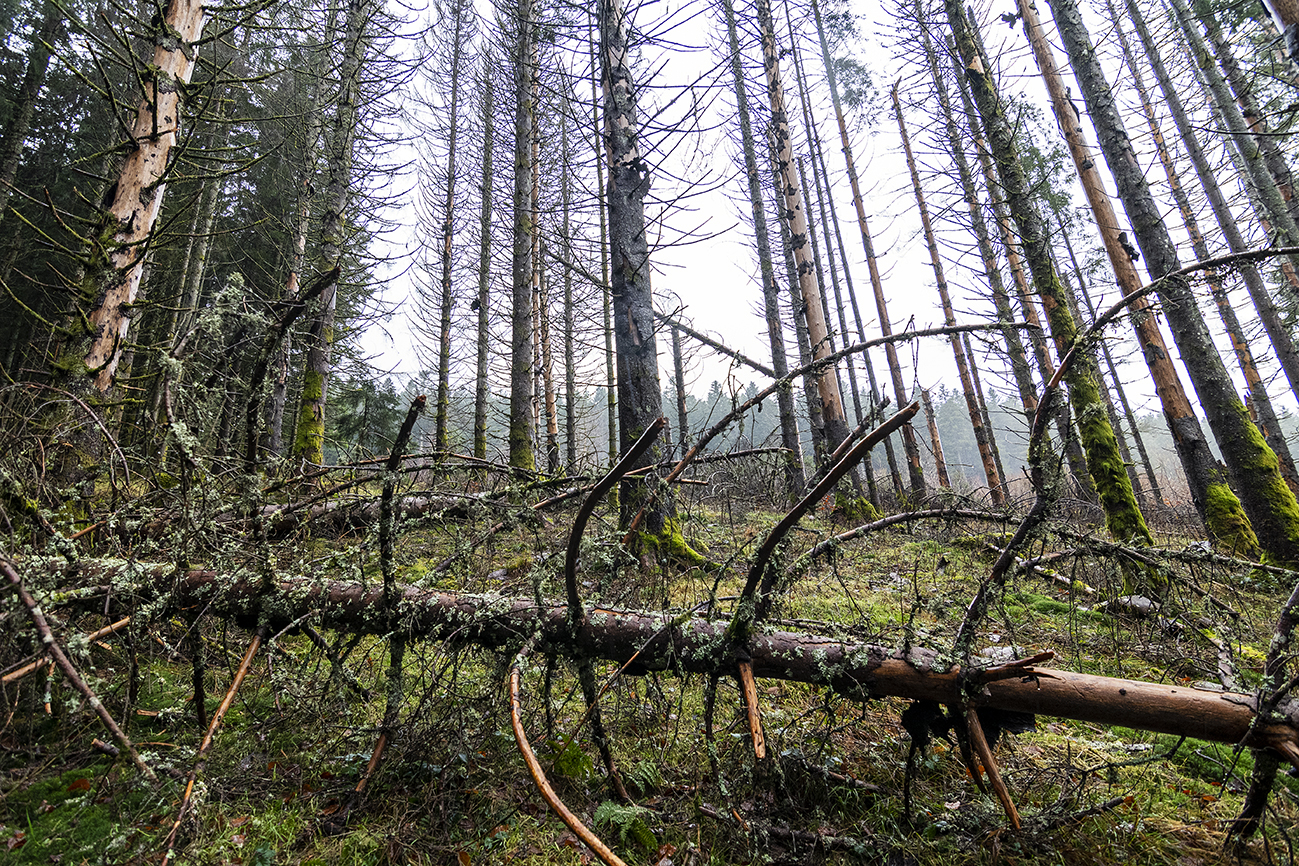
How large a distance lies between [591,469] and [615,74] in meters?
3.89

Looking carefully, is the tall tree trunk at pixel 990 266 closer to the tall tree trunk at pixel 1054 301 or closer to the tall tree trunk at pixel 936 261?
the tall tree trunk at pixel 936 261

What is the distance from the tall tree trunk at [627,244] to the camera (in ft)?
14.4

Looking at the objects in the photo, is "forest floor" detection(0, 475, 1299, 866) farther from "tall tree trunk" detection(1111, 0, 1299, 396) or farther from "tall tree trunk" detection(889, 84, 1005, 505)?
"tall tree trunk" detection(889, 84, 1005, 505)

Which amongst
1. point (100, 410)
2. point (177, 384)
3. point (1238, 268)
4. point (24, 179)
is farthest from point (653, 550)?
point (24, 179)

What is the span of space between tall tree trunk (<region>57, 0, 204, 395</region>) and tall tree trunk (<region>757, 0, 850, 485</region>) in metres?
8.28

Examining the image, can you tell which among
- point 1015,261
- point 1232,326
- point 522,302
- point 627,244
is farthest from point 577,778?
point 1232,326

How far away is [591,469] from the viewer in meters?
3.05

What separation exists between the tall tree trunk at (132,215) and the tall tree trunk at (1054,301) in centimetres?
745

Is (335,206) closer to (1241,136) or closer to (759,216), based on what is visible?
(759,216)

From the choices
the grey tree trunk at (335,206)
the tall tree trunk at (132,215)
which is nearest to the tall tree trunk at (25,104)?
the grey tree trunk at (335,206)

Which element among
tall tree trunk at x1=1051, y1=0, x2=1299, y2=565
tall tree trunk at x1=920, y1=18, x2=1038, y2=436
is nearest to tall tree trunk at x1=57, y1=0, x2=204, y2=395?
tall tree trunk at x1=1051, y1=0, x2=1299, y2=565

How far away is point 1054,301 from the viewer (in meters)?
5.36

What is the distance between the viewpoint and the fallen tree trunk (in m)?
1.58

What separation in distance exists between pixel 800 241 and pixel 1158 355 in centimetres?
551
